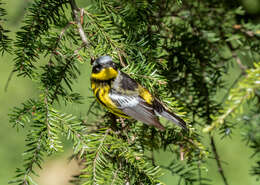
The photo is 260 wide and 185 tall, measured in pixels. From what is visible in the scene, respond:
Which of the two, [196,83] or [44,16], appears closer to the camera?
[44,16]

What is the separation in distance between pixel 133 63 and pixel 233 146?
3276mm

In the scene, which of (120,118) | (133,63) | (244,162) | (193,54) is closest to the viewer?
(133,63)

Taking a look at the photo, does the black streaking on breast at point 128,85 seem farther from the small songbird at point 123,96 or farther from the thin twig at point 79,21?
the thin twig at point 79,21

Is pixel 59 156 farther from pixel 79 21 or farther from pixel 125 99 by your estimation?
pixel 79 21

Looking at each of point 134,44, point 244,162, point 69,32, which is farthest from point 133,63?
point 244,162

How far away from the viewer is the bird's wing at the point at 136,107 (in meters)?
1.70

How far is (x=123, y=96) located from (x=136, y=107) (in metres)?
0.15

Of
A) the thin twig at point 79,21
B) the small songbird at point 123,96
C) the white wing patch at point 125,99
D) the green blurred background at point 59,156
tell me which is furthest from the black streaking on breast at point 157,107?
the green blurred background at point 59,156

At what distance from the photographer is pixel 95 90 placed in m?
1.96

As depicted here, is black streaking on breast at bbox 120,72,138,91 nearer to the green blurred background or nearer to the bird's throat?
the bird's throat

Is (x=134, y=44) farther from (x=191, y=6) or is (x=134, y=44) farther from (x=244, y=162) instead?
(x=244, y=162)

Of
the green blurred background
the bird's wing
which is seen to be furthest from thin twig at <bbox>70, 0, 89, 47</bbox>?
the green blurred background

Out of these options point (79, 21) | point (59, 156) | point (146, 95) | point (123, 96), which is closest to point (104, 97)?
point (123, 96)

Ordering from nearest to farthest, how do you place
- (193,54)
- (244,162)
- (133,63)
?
(133,63) < (193,54) < (244,162)
